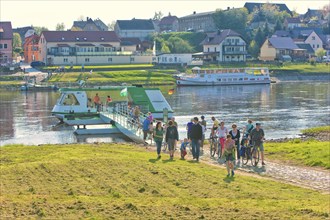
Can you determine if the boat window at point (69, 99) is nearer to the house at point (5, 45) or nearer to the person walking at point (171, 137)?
the person walking at point (171, 137)

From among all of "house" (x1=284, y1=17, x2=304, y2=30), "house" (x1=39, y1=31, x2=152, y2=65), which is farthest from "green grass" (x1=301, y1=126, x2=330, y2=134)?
"house" (x1=284, y1=17, x2=304, y2=30)

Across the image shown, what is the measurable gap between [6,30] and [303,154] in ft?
333

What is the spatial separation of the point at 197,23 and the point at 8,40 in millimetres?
75296

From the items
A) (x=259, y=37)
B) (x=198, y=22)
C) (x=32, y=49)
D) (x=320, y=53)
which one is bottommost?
(x=320, y=53)

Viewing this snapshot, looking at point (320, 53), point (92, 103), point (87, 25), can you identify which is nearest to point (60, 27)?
point (87, 25)

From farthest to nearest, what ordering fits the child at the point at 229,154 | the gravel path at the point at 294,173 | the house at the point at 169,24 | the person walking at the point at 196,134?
the house at the point at 169,24 < the person walking at the point at 196,134 < the child at the point at 229,154 < the gravel path at the point at 294,173

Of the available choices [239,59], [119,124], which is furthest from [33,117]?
[239,59]

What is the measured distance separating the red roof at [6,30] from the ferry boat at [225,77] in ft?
119

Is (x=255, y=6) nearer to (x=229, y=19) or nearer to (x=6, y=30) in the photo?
(x=229, y=19)

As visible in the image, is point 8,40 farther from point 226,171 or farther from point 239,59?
point 226,171

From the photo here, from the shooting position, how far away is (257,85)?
101688 millimetres

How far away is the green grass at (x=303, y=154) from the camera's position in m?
25.3

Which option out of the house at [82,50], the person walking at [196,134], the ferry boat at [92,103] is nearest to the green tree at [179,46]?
the house at [82,50]

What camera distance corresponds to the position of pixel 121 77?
100 metres
